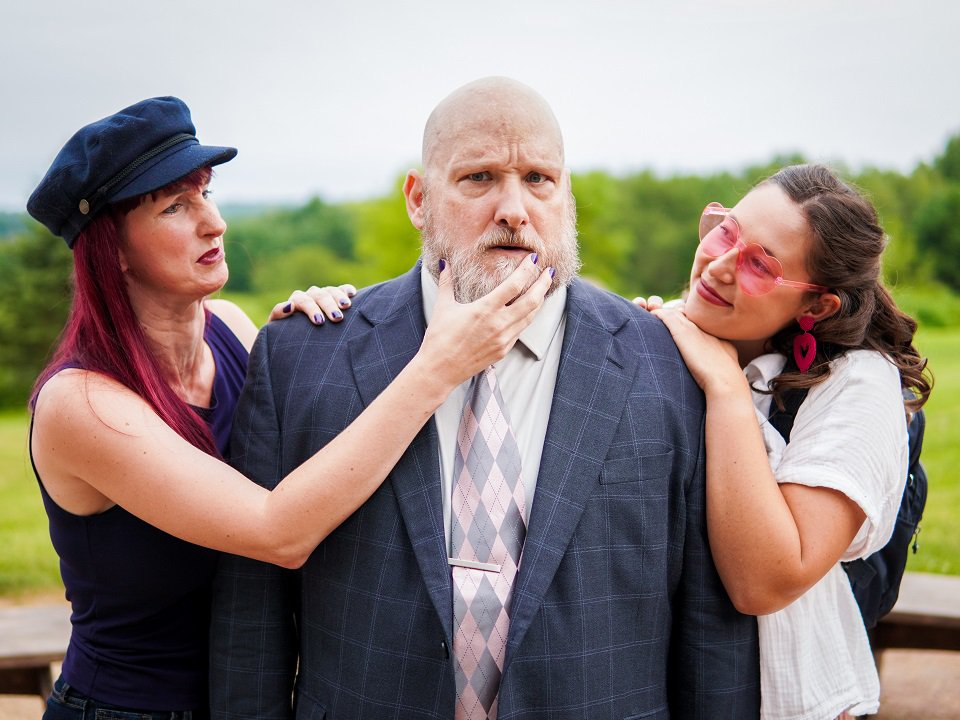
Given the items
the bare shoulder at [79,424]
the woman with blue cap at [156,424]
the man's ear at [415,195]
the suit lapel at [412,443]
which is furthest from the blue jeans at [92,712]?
the man's ear at [415,195]

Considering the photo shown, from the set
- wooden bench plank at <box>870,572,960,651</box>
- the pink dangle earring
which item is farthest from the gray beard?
wooden bench plank at <box>870,572,960,651</box>

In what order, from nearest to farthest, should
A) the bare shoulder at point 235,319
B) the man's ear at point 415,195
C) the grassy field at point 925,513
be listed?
the man's ear at point 415,195
the bare shoulder at point 235,319
the grassy field at point 925,513

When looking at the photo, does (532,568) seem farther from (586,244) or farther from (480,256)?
(586,244)

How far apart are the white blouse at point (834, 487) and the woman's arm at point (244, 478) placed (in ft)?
2.34

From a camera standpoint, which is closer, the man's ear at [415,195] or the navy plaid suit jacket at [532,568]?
the navy plaid suit jacket at [532,568]

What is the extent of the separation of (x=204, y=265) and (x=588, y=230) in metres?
26.1

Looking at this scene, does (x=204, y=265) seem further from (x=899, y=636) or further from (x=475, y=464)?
(x=899, y=636)

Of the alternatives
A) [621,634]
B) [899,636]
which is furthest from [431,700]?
[899,636]

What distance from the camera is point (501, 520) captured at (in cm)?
204

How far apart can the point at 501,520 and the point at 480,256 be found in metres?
0.62

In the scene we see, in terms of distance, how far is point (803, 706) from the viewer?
2.14 metres

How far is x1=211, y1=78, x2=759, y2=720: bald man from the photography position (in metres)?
2.01

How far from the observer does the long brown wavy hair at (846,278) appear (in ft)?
6.98

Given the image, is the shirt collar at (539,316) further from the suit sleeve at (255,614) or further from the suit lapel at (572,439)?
the suit sleeve at (255,614)
